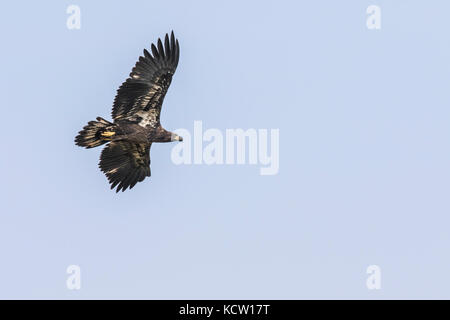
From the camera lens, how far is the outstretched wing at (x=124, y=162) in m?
23.9

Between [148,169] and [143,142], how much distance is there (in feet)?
3.04

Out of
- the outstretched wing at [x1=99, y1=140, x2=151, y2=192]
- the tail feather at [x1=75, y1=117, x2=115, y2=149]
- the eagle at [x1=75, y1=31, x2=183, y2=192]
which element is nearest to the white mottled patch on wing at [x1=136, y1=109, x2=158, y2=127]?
the eagle at [x1=75, y1=31, x2=183, y2=192]

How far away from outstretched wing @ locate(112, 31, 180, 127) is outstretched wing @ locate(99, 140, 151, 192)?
986 mm

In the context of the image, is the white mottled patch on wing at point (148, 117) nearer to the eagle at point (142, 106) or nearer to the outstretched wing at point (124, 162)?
the eagle at point (142, 106)

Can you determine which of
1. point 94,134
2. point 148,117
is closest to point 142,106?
point 148,117

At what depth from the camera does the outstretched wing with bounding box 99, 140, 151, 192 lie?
23.9m

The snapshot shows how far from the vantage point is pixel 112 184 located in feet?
78.6

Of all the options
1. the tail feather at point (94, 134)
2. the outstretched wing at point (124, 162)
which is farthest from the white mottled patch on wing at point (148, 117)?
the tail feather at point (94, 134)

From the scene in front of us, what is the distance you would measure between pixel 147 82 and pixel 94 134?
5.23 ft

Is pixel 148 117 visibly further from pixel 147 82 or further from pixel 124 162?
pixel 124 162

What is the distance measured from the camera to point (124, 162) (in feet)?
78.8

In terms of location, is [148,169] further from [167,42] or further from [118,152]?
[167,42]
